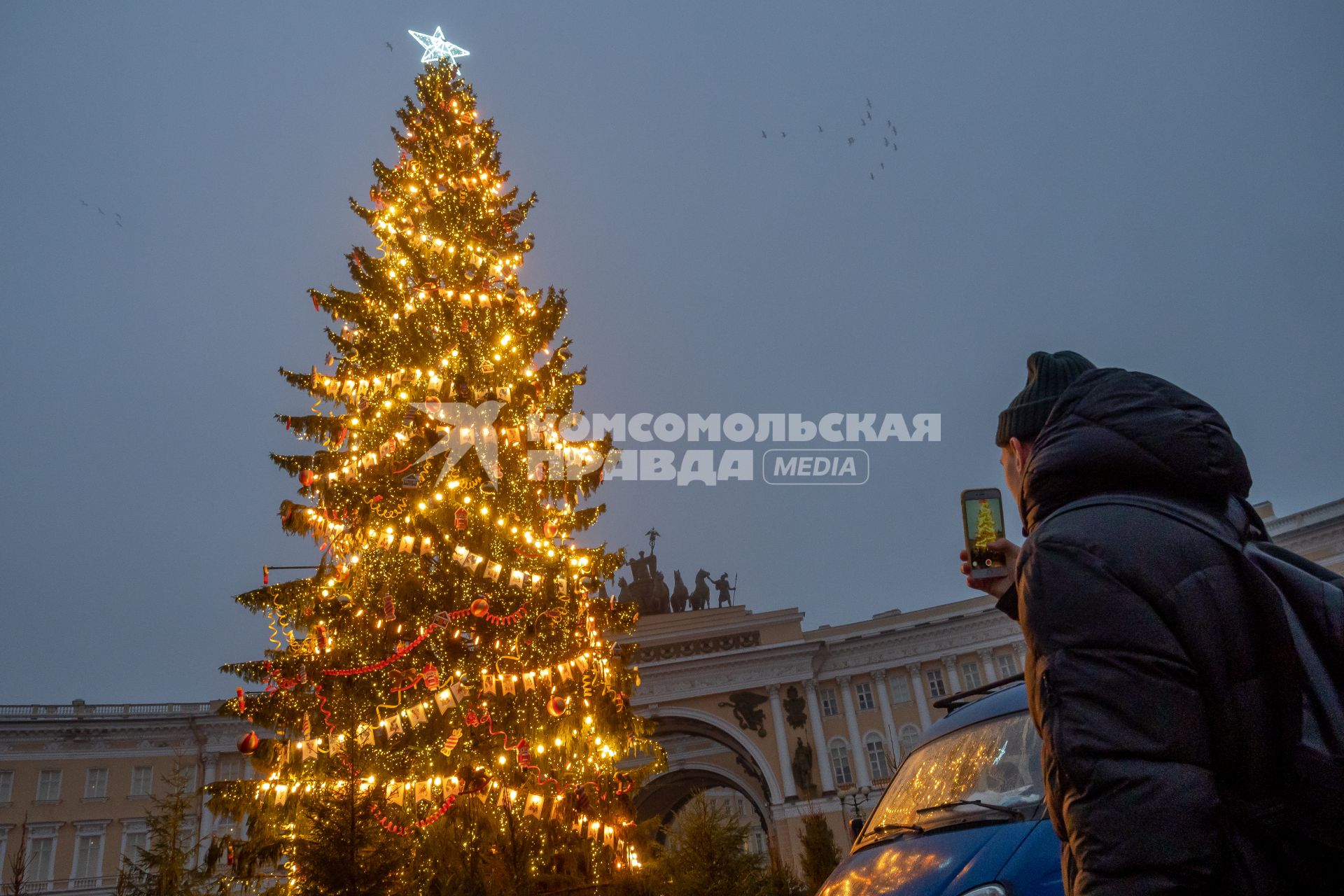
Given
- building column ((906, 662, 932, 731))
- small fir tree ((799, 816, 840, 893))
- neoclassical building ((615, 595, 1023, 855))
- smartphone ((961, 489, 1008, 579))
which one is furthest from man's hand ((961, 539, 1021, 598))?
building column ((906, 662, 932, 731))

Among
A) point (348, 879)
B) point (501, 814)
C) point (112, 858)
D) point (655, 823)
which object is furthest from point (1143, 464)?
point (112, 858)

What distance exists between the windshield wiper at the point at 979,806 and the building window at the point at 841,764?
34453 mm

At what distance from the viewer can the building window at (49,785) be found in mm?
33250

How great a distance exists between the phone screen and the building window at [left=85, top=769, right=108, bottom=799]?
4301 cm

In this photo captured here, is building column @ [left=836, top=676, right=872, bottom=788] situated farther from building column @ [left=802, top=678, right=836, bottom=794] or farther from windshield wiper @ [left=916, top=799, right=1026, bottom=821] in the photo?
windshield wiper @ [left=916, top=799, right=1026, bottom=821]

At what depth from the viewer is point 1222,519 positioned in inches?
59.8

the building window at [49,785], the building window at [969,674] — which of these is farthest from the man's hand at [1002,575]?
the building window at [49,785]

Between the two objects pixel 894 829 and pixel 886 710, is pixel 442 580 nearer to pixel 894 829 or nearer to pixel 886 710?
pixel 894 829

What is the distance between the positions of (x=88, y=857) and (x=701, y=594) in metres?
27.9

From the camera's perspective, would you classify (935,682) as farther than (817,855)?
Yes

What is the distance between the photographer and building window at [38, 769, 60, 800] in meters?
33.2

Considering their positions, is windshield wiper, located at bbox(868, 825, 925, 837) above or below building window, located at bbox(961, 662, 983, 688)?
below

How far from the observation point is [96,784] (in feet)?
113

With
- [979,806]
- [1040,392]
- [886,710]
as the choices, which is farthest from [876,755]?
[1040,392]
